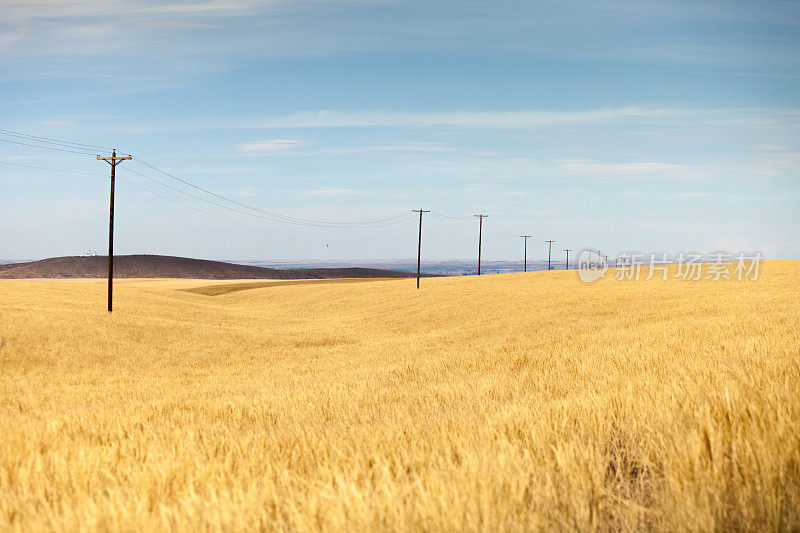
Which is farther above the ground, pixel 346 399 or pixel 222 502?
pixel 222 502

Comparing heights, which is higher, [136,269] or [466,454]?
[466,454]

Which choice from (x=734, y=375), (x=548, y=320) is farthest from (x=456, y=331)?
(x=734, y=375)

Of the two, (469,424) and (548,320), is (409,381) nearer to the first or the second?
(469,424)

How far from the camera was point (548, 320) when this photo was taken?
30922mm

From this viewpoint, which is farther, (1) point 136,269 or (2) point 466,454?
(1) point 136,269

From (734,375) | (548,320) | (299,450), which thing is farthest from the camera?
(548,320)

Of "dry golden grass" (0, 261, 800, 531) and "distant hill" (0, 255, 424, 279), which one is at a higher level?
"dry golden grass" (0, 261, 800, 531)

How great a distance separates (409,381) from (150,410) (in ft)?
15.7

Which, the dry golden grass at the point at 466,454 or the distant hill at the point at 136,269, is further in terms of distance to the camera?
the distant hill at the point at 136,269

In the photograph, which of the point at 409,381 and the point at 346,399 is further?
the point at 409,381

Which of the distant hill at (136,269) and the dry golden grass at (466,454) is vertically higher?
the dry golden grass at (466,454)

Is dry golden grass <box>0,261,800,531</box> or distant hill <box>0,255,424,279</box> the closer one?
dry golden grass <box>0,261,800,531</box>

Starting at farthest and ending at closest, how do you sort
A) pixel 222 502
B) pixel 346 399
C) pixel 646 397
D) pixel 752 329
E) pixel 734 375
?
pixel 752 329
pixel 346 399
pixel 734 375
pixel 646 397
pixel 222 502

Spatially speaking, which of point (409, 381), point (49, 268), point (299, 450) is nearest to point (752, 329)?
point (409, 381)
